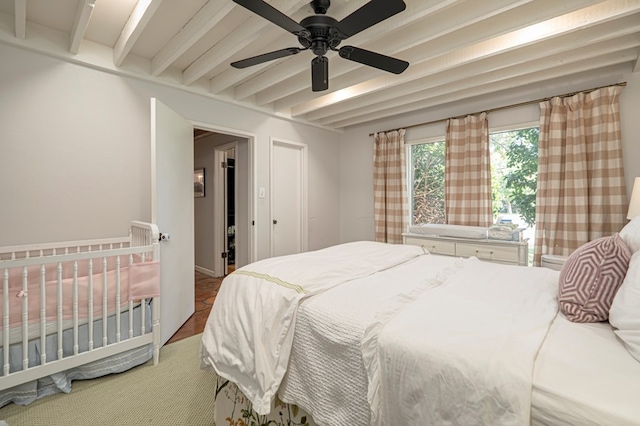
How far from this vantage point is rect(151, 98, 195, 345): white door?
2.37 meters

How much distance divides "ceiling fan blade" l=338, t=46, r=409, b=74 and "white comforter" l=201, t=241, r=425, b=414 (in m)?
1.32

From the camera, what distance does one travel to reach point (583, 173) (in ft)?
9.02

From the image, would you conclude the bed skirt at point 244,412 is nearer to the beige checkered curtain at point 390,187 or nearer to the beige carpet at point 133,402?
the beige carpet at point 133,402

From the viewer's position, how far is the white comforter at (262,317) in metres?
1.17

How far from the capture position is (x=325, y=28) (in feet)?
5.49

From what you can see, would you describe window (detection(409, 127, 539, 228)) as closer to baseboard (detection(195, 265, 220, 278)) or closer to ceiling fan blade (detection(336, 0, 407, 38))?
ceiling fan blade (detection(336, 0, 407, 38))

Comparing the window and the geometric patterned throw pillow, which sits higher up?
the window

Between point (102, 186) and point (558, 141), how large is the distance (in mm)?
4331

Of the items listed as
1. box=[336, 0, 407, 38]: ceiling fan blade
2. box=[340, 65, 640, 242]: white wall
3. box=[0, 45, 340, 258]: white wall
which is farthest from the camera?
box=[340, 65, 640, 242]: white wall

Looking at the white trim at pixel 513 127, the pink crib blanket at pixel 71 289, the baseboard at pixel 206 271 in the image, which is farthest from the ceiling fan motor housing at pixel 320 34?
the baseboard at pixel 206 271

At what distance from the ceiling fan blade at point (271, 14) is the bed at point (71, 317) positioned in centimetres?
165

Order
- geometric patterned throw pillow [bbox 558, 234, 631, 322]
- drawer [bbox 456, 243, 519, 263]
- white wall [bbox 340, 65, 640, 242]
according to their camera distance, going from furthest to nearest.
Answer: drawer [bbox 456, 243, 519, 263]
white wall [bbox 340, 65, 640, 242]
geometric patterned throw pillow [bbox 558, 234, 631, 322]

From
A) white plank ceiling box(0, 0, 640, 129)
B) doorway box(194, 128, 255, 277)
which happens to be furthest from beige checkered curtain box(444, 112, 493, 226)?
doorway box(194, 128, 255, 277)

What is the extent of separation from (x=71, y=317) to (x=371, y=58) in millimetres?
2586
